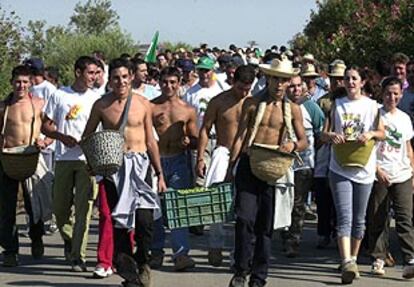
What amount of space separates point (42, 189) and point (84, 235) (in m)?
1.09

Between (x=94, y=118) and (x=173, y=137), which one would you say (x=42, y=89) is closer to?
(x=173, y=137)

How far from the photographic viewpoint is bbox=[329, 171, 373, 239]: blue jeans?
10.4 metres

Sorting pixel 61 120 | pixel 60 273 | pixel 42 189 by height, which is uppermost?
pixel 61 120

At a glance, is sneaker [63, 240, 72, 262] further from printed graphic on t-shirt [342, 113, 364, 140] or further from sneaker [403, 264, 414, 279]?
sneaker [403, 264, 414, 279]

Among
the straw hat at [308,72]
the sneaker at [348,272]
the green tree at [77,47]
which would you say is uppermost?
the green tree at [77,47]

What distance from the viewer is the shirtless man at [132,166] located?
9.66 m

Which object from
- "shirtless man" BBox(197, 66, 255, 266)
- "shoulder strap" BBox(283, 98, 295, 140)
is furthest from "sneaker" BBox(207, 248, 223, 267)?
"shoulder strap" BBox(283, 98, 295, 140)

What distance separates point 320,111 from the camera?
12.3 metres

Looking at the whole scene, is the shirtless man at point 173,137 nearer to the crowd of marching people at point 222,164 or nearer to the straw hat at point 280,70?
the crowd of marching people at point 222,164

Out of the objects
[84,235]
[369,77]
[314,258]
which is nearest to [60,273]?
[84,235]

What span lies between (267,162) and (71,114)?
2531mm

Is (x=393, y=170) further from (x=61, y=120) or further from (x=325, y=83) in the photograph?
(x=325, y=83)

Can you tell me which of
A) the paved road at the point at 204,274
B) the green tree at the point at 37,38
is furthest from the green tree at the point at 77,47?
the paved road at the point at 204,274

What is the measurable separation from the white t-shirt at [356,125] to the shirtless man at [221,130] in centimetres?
102
